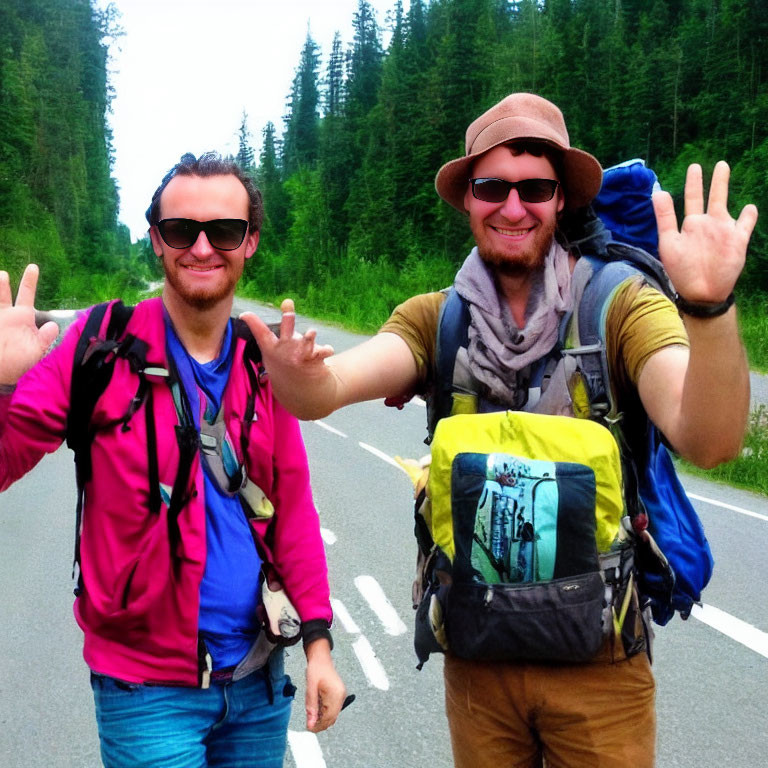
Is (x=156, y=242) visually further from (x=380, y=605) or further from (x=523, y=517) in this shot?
(x=380, y=605)

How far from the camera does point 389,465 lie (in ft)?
32.8

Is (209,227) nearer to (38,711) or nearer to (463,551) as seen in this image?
(463,551)

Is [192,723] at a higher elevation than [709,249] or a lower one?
lower

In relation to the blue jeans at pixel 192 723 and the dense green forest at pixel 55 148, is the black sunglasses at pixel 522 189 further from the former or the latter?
the dense green forest at pixel 55 148

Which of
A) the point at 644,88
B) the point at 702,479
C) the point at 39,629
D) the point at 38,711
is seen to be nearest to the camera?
the point at 38,711

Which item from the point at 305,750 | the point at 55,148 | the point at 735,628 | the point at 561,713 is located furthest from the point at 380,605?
the point at 55,148

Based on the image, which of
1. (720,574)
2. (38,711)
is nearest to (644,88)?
(720,574)

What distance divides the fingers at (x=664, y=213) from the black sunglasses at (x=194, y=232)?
106 cm

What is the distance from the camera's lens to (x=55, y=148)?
55812mm

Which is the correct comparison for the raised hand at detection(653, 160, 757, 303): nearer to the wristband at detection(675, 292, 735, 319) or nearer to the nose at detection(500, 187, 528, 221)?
the wristband at detection(675, 292, 735, 319)

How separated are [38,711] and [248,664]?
2.72m

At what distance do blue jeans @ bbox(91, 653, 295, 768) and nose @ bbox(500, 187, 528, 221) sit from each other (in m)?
1.27

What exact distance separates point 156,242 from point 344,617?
3610 mm

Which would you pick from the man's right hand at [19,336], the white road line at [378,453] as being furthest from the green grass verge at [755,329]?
Result: the man's right hand at [19,336]
